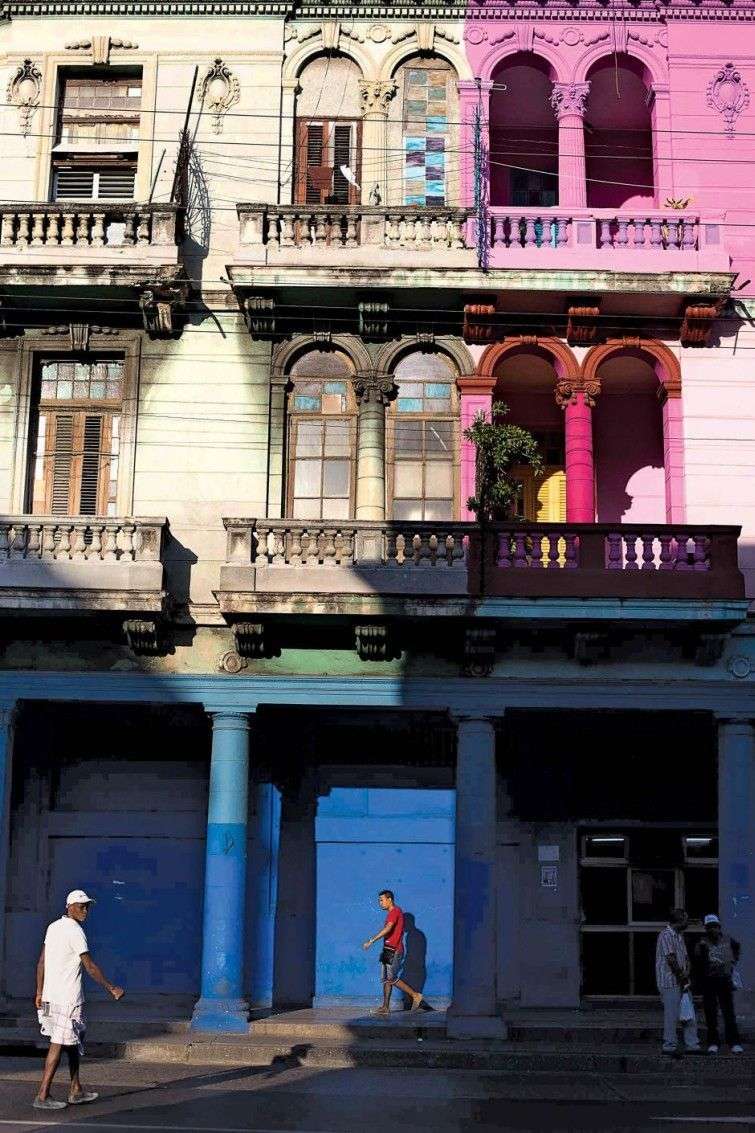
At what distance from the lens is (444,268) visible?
19.8m

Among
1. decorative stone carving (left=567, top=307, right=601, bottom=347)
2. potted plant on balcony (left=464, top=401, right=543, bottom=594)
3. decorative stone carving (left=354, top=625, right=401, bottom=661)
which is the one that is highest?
decorative stone carving (left=567, top=307, right=601, bottom=347)

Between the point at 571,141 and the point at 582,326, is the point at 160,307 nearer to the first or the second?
the point at 582,326

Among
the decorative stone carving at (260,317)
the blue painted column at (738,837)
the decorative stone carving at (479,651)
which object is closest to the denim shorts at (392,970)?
the decorative stone carving at (479,651)

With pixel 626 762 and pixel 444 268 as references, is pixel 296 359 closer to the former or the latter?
pixel 444 268

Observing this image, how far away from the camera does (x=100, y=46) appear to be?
21.3 meters

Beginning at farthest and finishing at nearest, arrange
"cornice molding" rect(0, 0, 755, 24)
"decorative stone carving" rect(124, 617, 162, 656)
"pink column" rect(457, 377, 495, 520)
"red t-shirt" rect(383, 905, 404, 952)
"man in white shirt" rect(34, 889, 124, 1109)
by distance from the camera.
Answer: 1. "cornice molding" rect(0, 0, 755, 24)
2. "pink column" rect(457, 377, 495, 520)
3. "red t-shirt" rect(383, 905, 404, 952)
4. "decorative stone carving" rect(124, 617, 162, 656)
5. "man in white shirt" rect(34, 889, 124, 1109)

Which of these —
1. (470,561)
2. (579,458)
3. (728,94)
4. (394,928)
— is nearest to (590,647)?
(470,561)

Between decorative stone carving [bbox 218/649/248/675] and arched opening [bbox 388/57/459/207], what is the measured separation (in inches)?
271

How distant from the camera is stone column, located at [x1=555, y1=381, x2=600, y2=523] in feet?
65.3

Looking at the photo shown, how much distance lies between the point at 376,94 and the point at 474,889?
11.2 meters

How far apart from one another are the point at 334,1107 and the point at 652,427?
11542mm

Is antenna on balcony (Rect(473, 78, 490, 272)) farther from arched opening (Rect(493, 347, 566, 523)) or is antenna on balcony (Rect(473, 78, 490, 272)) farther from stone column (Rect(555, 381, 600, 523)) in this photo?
stone column (Rect(555, 381, 600, 523))

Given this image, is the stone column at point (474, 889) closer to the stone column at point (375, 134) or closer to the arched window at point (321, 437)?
the arched window at point (321, 437)

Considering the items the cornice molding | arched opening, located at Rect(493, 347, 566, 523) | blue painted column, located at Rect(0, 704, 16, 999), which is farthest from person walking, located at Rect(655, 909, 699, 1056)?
the cornice molding
